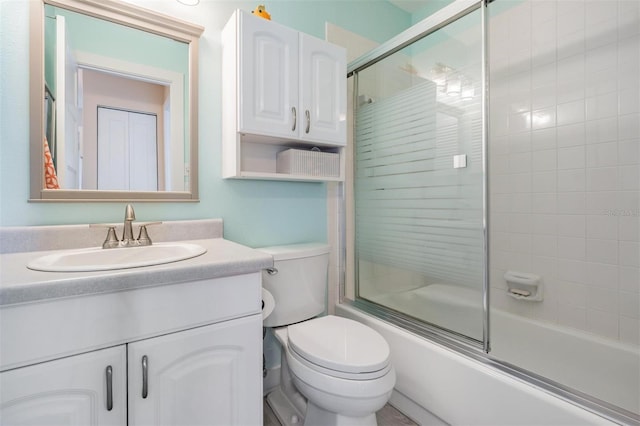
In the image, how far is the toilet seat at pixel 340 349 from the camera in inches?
41.1

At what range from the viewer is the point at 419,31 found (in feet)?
4.95

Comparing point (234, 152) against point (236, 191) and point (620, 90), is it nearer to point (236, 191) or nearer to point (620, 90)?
point (236, 191)

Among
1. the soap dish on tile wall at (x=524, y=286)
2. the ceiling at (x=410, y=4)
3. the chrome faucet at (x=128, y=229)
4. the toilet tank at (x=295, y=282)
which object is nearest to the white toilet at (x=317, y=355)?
the toilet tank at (x=295, y=282)

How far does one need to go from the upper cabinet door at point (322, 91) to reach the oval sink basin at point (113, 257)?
760 mm

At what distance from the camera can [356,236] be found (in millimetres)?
1948

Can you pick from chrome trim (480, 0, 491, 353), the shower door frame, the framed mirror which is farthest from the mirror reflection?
chrome trim (480, 0, 491, 353)

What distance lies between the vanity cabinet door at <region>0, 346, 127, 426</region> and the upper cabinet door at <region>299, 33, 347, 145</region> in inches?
44.2

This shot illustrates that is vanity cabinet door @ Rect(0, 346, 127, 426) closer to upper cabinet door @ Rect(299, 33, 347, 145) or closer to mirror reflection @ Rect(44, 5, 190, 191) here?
mirror reflection @ Rect(44, 5, 190, 191)

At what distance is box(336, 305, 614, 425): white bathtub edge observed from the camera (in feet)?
3.22

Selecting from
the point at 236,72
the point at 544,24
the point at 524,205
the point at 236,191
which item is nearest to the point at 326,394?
the point at 236,191

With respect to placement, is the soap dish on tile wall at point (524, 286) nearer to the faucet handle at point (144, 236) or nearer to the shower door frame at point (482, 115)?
the shower door frame at point (482, 115)

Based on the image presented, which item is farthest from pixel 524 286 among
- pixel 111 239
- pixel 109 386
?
pixel 111 239

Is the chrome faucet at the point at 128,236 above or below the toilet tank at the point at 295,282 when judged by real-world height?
above

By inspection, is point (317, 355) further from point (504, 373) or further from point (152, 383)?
point (504, 373)
